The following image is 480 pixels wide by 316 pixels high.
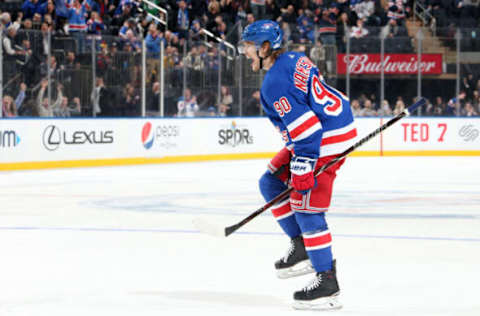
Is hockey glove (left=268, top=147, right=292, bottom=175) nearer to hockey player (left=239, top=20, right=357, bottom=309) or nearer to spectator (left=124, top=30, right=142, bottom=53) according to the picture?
hockey player (left=239, top=20, right=357, bottom=309)

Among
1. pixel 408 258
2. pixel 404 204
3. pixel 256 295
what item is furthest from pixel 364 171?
pixel 256 295

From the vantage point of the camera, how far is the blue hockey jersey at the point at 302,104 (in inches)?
157

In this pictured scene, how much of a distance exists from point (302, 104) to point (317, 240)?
2.03ft

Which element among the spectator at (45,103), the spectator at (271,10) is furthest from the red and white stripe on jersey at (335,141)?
the spectator at (271,10)

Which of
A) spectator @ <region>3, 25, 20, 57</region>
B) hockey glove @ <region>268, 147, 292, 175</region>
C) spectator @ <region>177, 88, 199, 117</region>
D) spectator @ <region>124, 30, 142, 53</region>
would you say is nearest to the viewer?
hockey glove @ <region>268, 147, 292, 175</region>

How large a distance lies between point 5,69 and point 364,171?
555 cm

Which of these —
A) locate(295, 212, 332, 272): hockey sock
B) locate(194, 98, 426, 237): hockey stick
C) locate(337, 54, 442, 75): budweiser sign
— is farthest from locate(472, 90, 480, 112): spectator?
locate(295, 212, 332, 272): hockey sock

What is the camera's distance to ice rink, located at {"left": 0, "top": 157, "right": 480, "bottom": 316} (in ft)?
13.8

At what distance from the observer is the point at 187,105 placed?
16344mm

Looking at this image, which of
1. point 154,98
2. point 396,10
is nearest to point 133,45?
point 154,98

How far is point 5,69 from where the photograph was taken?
43.9 feet

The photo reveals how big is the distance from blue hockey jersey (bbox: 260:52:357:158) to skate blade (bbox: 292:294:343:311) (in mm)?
639

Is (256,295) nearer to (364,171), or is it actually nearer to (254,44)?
(254,44)

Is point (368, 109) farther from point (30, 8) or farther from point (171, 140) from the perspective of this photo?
point (30, 8)
